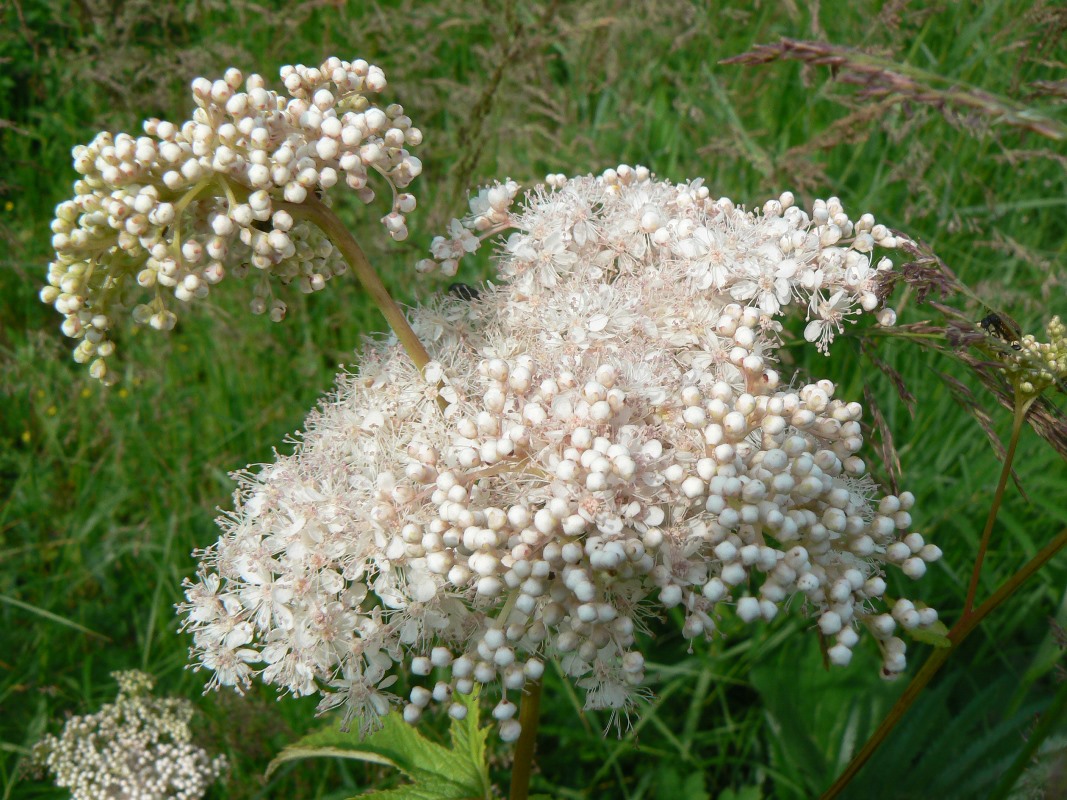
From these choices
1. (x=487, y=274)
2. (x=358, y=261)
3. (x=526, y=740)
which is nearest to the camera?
(x=358, y=261)

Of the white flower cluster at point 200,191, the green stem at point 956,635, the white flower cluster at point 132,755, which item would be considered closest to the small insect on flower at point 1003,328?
the green stem at point 956,635

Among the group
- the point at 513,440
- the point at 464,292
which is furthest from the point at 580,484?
the point at 464,292

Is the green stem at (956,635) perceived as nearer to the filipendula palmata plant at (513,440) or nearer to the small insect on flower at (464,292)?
the filipendula palmata plant at (513,440)

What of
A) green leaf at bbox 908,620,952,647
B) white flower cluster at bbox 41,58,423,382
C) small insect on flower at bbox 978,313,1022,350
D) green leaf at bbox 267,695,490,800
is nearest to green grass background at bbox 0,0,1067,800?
small insect on flower at bbox 978,313,1022,350

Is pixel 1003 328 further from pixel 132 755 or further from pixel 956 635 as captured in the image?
pixel 132 755

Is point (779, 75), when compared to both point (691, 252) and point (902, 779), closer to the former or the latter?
point (691, 252)

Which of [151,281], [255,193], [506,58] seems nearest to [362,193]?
[255,193]
